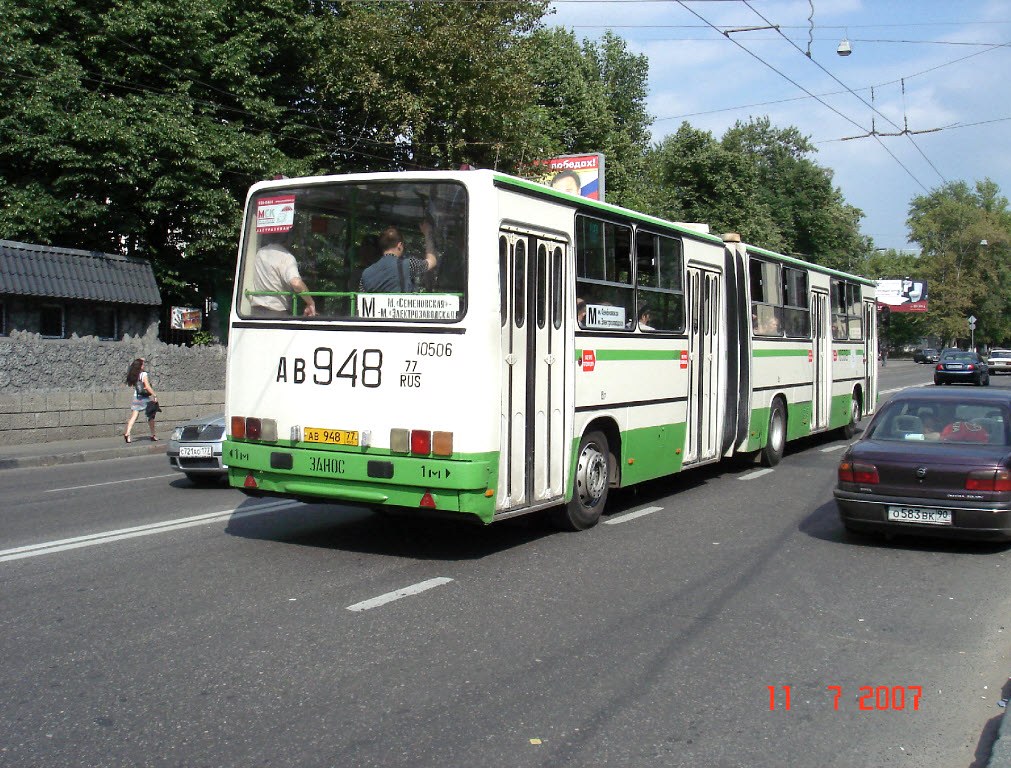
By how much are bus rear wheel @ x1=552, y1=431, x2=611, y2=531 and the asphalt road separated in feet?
0.79

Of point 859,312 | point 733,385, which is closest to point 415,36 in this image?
point 859,312

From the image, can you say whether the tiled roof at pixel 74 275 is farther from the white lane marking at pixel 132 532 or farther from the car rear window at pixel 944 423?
the car rear window at pixel 944 423

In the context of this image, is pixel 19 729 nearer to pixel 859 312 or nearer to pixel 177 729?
pixel 177 729

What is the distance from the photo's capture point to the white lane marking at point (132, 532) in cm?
848

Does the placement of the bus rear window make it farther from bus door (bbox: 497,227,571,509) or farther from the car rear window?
the car rear window

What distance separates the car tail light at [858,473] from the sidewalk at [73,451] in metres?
13.5

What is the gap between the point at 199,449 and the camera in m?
13.0

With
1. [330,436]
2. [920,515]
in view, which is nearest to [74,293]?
[330,436]

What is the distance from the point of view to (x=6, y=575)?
762 centimetres

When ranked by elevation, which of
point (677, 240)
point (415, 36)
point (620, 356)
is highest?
point (415, 36)

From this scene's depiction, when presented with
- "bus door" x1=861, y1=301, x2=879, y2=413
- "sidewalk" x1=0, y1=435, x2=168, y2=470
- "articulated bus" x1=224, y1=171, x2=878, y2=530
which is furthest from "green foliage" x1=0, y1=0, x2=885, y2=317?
"articulated bus" x1=224, y1=171, x2=878, y2=530

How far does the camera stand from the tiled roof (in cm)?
2214

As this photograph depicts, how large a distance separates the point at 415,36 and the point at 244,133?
16.5 ft

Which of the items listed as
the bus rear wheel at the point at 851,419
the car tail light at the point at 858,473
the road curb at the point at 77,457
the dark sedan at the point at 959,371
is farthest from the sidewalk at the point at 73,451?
the dark sedan at the point at 959,371
